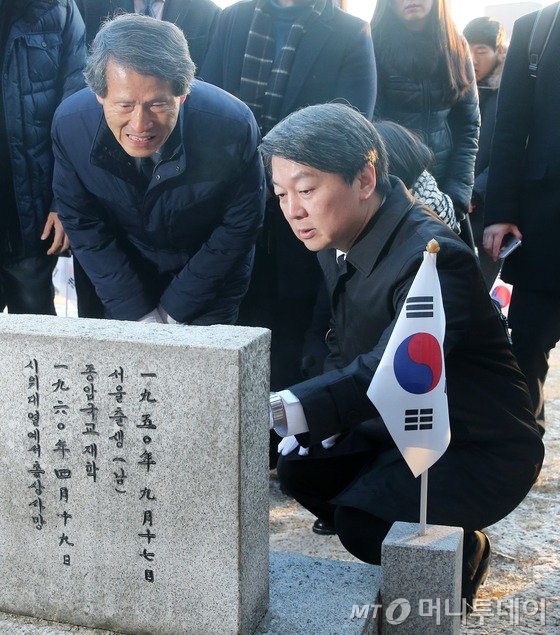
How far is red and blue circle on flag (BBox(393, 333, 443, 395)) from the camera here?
224cm

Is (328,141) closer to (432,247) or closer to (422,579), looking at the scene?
(432,247)

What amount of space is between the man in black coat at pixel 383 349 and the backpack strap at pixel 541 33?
3.65 ft

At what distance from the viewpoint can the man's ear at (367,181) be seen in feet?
8.40

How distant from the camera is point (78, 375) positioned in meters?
2.21

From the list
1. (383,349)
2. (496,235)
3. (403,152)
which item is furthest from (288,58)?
(383,349)

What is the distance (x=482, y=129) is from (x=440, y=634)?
3176 millimetres

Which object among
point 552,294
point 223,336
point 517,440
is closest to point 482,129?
→ point 552,294

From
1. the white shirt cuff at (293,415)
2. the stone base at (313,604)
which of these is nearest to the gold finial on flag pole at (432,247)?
the white shirt cuff at (293,415)

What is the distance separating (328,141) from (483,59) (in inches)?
107

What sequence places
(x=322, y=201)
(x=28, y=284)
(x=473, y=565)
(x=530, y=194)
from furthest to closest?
1. (x=28, y=284)
2. (x=530, y=194)
3. (x=473, y=565)
4. (x=322, y=201)

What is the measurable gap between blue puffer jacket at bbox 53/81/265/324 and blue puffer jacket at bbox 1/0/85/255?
0.30 metres

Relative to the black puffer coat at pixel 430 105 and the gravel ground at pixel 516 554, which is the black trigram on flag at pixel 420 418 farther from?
the black puffer coat at pixel 430 105

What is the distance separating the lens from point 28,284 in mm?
3768

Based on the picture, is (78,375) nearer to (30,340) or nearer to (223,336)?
(30,340)
